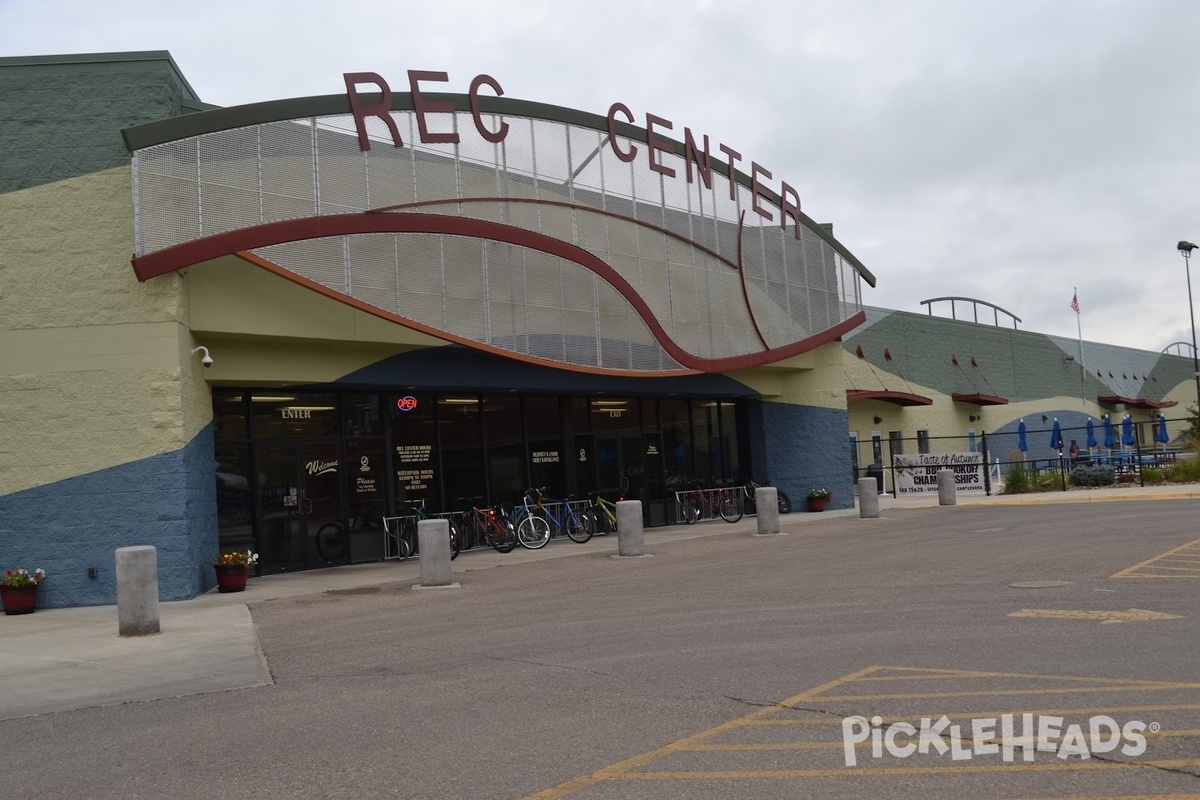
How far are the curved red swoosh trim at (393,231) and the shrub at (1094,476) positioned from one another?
1189 centimetres

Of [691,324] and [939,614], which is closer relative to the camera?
[939,614]

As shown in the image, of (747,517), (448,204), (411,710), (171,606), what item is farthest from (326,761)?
(747,517)

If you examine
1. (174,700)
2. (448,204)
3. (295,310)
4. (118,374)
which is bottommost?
(174,700)

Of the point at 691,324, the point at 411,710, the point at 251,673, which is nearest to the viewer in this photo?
the point at 411,710

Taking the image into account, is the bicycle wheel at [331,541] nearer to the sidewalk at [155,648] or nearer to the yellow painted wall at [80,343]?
the sidewalk at [155,648]

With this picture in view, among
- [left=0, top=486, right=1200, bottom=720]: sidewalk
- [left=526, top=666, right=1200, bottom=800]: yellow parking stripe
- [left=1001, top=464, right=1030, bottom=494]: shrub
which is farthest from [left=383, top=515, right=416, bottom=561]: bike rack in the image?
[left=1001, top=464, right=1030, bottom=494]: shrub

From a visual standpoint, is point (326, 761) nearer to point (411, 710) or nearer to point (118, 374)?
point (411, 710)

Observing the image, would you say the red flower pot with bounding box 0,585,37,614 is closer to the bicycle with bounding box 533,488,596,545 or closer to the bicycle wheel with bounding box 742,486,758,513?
the bicycle with bounding box 533,488,596,545

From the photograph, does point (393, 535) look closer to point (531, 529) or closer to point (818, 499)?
point (531, 529)

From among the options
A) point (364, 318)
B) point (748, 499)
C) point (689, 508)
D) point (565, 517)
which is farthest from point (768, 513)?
point (364, 318)

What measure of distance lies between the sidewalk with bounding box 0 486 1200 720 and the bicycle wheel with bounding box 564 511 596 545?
2787 millimetres

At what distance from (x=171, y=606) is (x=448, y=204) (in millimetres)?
8722

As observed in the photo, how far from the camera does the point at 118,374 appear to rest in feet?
53.9

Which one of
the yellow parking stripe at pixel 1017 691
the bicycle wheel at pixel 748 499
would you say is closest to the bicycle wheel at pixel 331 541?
the bicycle wheel at pixel 748 499
